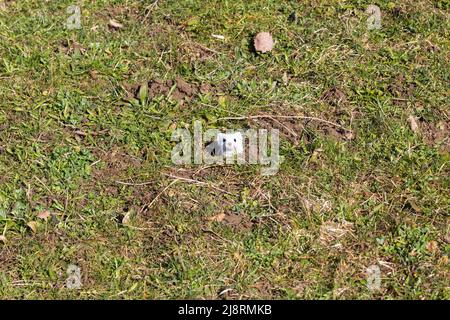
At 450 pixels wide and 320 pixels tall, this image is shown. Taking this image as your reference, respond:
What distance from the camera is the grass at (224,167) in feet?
11.1

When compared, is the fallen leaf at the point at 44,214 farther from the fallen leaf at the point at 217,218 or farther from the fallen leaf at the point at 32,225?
the fallen leaf at the point at 217,218

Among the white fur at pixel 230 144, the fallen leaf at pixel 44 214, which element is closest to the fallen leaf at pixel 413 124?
the white fur at pixel 230 144

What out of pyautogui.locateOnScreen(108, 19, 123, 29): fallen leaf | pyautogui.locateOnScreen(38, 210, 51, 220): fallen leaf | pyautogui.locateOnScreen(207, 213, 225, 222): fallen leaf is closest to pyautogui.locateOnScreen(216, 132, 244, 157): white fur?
pyautogui.locateOnScreen(207, 213, 225, 222): fallen leaf

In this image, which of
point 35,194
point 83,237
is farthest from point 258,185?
point 35,194

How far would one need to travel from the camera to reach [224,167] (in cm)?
377

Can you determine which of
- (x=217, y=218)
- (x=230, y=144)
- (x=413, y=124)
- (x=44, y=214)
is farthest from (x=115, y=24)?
(x=413, y=124)

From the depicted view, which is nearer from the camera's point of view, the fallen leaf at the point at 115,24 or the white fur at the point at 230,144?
the white fur at the point at 230,144

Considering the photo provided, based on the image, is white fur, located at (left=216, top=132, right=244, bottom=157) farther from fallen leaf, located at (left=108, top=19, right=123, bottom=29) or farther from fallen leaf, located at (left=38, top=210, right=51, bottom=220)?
fallen leaf, located at (left=108, top=19, right=123, bottom=29)

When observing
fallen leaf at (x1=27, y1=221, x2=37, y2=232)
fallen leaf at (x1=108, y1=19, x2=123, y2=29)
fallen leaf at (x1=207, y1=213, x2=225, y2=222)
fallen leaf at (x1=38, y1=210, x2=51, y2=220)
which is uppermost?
fallen leaf at (x1=108, y1=19, x2=123, y2=29)

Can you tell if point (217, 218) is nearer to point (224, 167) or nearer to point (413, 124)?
point (224, 167)

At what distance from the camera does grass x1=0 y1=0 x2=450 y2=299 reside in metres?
3.39

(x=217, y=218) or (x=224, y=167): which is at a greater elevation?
(x=224, y=167)
